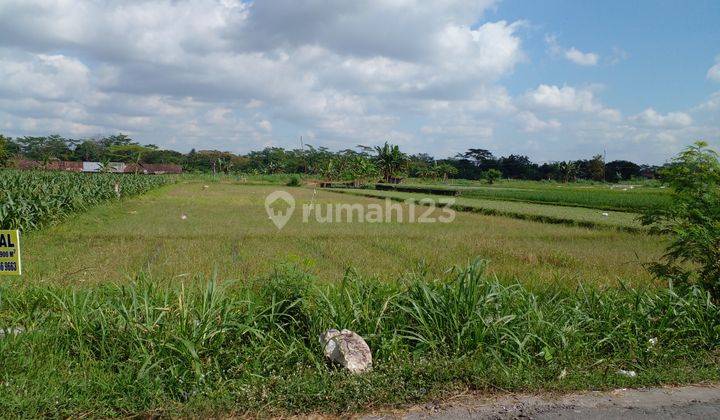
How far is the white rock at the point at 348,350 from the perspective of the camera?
325 cm

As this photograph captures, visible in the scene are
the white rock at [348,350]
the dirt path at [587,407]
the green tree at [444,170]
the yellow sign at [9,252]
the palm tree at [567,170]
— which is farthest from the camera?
the palm tree at [567,170]

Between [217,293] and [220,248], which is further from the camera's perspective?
[220,248]

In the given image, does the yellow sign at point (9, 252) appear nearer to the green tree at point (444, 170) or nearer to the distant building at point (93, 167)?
the distant building at point (93, 167)

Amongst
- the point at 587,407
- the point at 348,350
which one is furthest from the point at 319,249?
the point at 587,407

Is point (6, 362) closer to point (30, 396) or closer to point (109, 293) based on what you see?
point (30, 396)

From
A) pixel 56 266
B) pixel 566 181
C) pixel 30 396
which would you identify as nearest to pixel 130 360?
pixel 30 396

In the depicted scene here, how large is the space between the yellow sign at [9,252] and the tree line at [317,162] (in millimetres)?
58223

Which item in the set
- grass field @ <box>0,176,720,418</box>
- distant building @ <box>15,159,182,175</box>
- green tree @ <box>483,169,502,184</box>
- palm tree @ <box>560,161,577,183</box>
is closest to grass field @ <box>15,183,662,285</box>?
grass field @ <box>0,176,720,418</box>

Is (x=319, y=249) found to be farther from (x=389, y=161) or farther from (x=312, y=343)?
(x=389, y=161)

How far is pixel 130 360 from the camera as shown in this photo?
3.14m

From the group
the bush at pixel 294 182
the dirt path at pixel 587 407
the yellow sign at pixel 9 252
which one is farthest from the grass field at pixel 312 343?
the bush at pixel 294 182

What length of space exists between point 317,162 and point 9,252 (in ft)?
249

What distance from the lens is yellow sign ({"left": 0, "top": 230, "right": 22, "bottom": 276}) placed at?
4.04 m

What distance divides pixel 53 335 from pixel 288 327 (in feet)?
5.47
